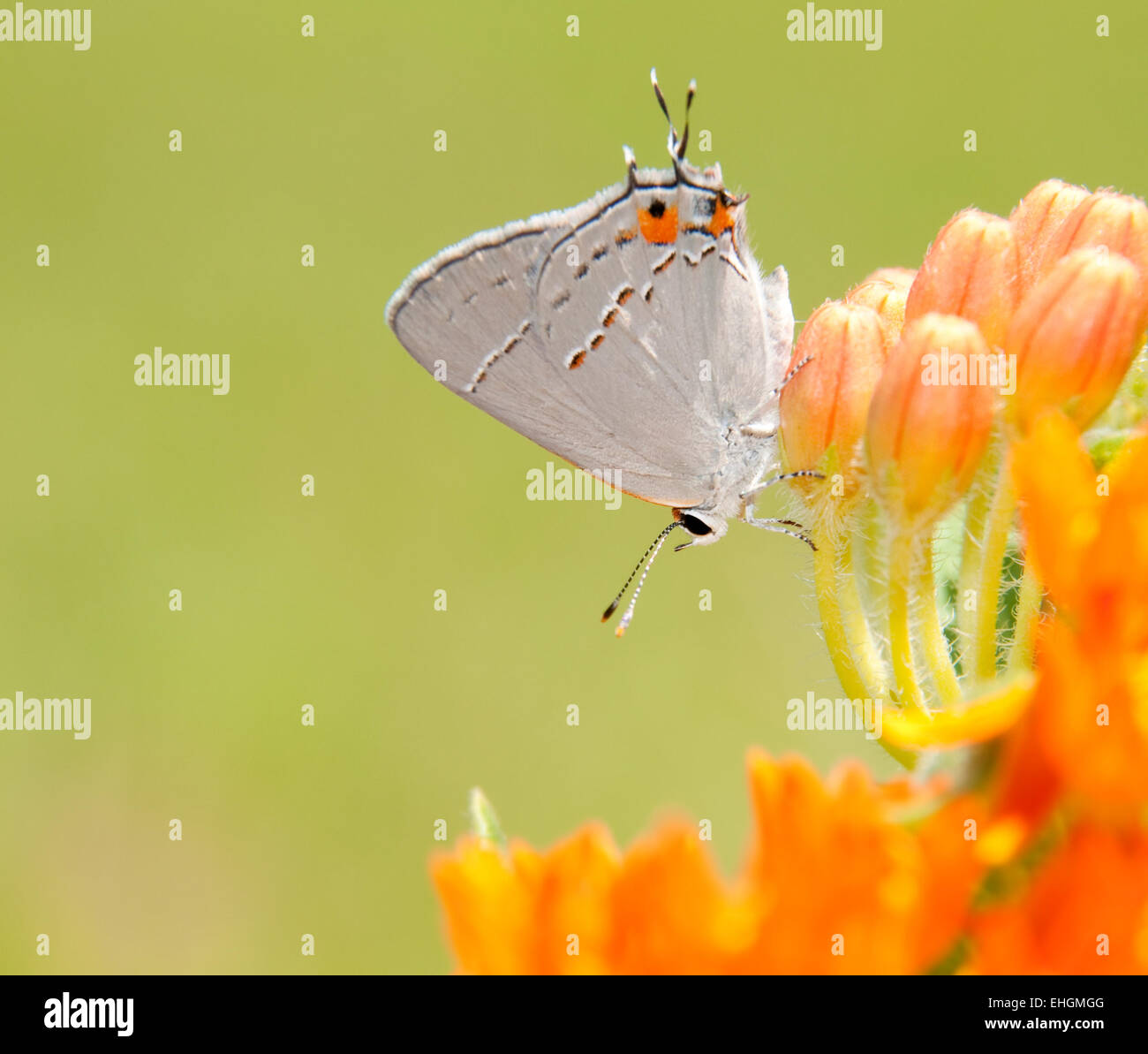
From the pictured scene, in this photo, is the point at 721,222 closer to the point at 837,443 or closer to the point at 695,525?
the point at 695,525

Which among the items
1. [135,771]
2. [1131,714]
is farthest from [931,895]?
[135,771]

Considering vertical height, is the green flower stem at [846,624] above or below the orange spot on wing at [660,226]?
below

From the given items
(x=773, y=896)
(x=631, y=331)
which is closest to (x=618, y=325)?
(x=631, y=331)

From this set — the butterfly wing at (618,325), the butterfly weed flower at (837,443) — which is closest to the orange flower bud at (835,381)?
the butterfly weed flower at (837,443)

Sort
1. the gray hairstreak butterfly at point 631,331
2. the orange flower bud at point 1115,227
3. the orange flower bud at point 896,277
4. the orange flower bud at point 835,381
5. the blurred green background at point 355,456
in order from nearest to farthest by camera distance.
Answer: the orange flower bud at point 1115,227
the orange flower bud at point 835,381
the orange flower bud at point 896,277
the gray hairstreak butterfly at point 631,331
the blurred green background at point 355,456

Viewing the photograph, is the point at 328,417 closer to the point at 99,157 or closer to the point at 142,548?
the point at 142,548

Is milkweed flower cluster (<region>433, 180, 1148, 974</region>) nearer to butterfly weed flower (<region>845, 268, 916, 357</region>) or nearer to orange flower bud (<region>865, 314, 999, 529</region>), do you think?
orange flower bud (<region>865, 314, 999, 529</region>)

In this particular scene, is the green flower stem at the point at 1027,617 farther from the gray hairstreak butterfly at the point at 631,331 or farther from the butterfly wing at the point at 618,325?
the butterfly wing at the point at 618,325
